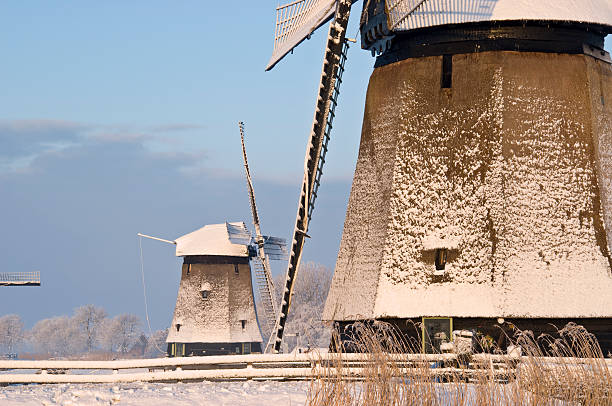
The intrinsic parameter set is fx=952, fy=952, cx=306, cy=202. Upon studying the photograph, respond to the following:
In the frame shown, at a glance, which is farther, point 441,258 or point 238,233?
point 238,233

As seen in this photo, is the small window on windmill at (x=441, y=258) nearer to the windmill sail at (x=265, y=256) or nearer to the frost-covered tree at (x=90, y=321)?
the windmill sail at (x=265, y=256)

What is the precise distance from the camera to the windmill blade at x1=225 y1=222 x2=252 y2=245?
36.2 m

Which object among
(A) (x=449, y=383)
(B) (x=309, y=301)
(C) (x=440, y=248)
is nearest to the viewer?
(A) (x=449, y=383)

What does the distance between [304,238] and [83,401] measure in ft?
23.2

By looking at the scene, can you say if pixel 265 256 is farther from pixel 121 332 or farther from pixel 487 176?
pixel 121 332

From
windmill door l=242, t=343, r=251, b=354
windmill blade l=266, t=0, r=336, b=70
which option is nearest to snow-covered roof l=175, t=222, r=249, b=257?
windmill door l=242, t=343, r=251, b=354

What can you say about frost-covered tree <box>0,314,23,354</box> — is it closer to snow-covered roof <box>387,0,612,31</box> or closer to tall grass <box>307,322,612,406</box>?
snow-covered roof <box>387,0,612,31</box>

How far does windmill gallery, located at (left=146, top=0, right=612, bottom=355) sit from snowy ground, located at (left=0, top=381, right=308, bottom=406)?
8.83ft

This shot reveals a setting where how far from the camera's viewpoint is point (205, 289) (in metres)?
35.1

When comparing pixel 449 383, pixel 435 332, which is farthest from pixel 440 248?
pixel 449 383

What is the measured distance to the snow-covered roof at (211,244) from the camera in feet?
117

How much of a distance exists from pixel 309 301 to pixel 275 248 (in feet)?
79.7

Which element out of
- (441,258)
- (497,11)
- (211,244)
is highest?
(497,11)

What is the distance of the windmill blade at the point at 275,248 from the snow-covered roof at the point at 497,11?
20.7 metres
